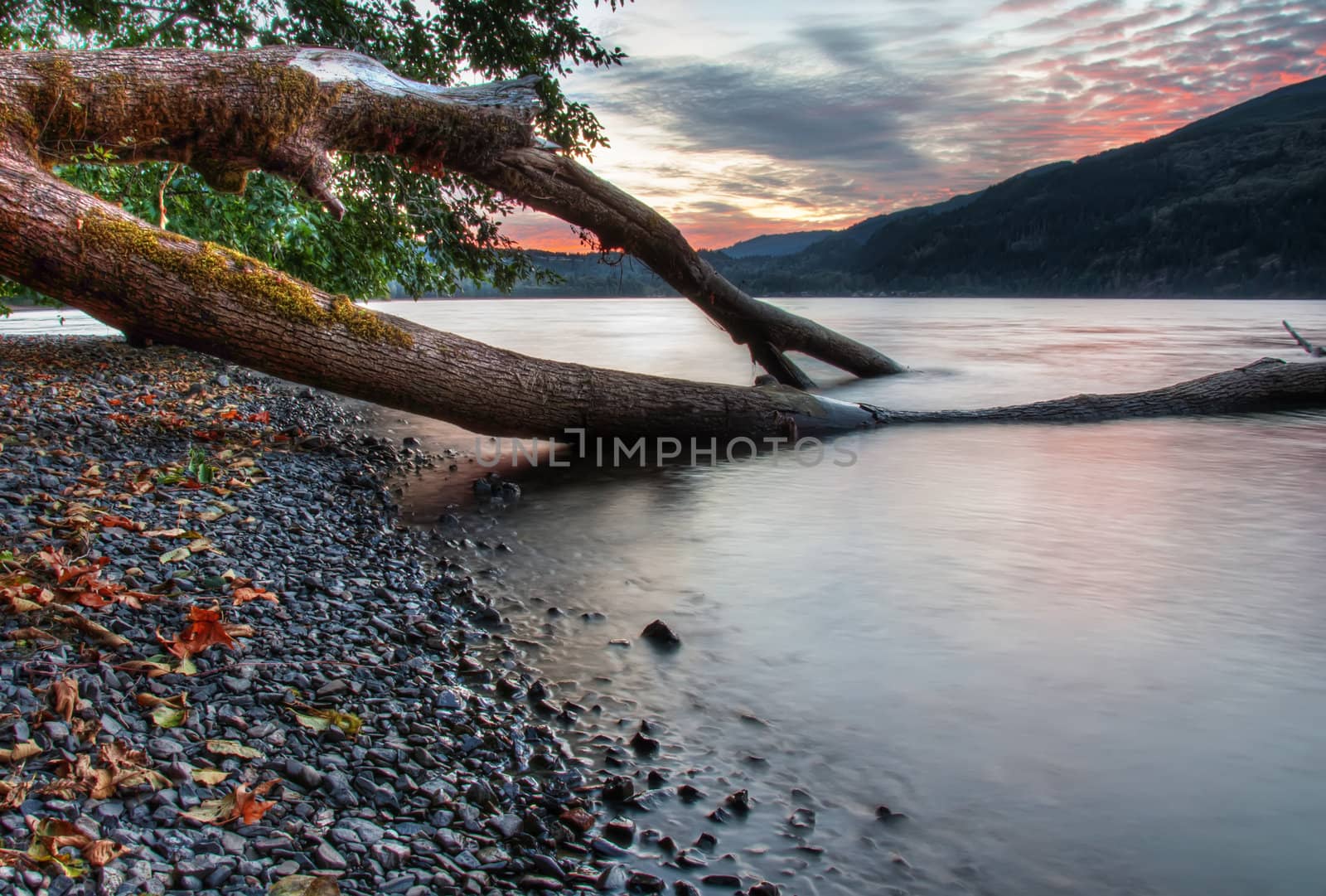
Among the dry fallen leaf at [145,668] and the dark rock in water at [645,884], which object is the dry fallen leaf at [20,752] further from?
the dark rock in water at [645,884]

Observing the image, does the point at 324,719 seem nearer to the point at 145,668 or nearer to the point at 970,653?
the point at 145,668

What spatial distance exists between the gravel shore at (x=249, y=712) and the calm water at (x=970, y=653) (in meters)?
0.42

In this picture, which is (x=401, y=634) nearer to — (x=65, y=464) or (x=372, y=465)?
(x=65, y=464)

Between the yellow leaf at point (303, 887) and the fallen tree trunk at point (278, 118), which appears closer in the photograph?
Result: the yellow leaf at point (303, 887)

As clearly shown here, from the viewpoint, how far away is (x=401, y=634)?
374cm

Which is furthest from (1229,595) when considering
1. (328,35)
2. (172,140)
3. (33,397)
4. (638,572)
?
(328,35)

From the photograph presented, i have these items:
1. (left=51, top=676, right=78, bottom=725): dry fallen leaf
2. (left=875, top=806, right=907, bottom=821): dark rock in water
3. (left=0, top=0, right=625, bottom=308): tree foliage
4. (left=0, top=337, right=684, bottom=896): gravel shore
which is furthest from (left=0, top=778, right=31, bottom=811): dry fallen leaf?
(left=0, top=0, right=625, bottom=308): tree foliage

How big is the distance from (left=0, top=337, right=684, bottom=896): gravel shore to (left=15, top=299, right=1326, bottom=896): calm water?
42cm

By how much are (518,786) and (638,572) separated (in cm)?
280

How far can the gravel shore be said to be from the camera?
2092 mm

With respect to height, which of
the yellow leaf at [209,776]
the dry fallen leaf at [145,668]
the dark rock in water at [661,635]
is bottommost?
the dark rock in water at [661,635]

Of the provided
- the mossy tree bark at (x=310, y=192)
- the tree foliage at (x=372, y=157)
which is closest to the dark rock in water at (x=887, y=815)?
the mossy tree bark at (x=310, y=192)

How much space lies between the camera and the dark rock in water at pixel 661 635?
4191 mm

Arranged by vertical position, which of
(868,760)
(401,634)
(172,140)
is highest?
(172,140)
